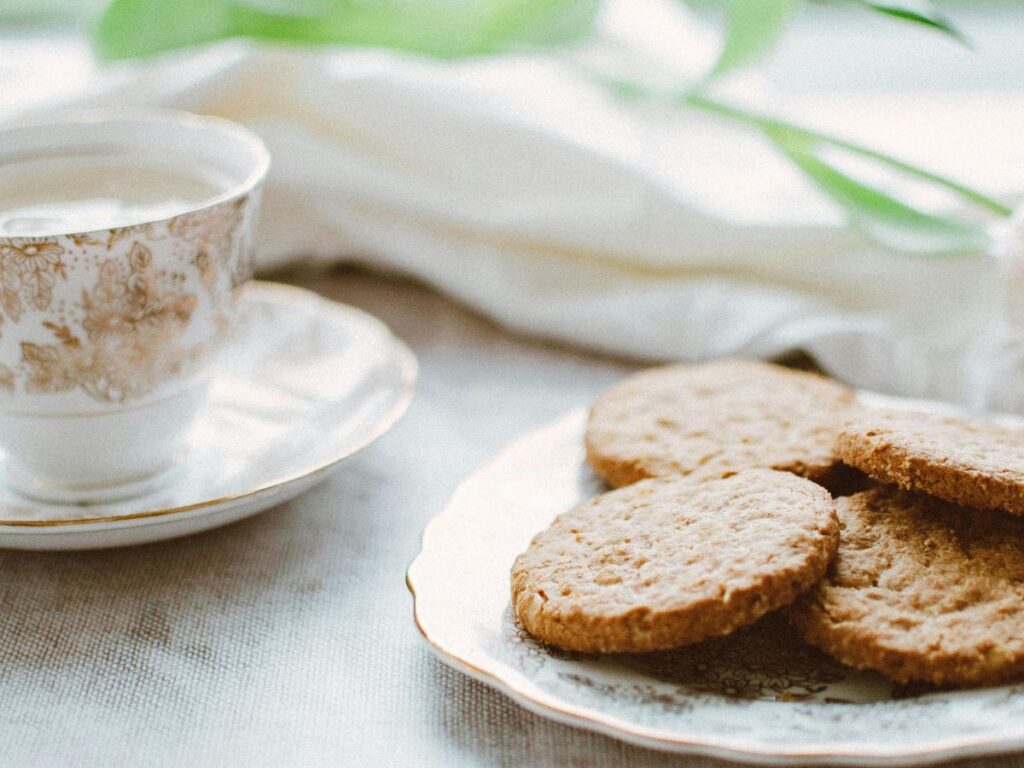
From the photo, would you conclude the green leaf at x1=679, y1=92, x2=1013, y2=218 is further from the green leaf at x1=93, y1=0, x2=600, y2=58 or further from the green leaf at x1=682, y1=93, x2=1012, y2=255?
the green leaf at x1=93, y1=0, x2=600, y2=58

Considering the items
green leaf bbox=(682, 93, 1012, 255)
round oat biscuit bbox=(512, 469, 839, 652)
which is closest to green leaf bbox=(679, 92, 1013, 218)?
green leaf bbox=(682, 93, 1012, 255)

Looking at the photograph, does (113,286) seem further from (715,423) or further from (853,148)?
(853,148)

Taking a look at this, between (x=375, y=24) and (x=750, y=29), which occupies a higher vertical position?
(x=750, y=29)

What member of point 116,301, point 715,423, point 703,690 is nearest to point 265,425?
point 116,301

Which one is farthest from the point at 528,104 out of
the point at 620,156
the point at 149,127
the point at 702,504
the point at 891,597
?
the point at 891,597

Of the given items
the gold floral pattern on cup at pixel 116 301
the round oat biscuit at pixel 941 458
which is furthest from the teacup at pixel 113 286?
the round oat biscuit at pixel 941 458

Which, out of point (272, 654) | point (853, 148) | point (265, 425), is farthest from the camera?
point (853, 148)
